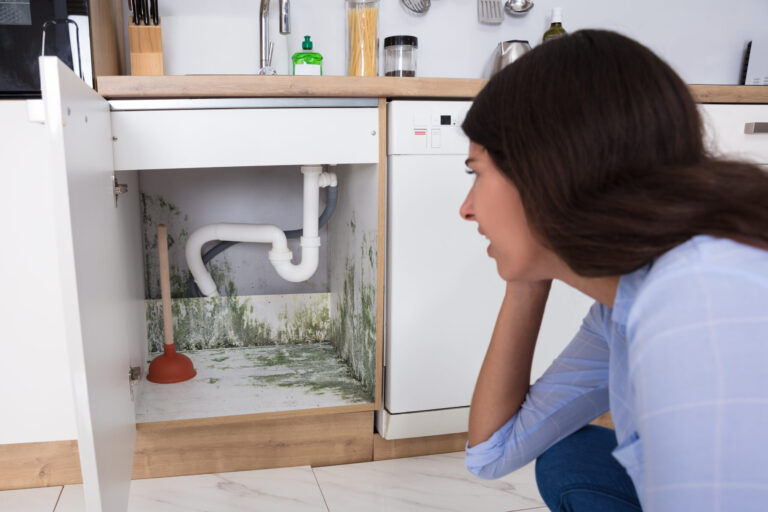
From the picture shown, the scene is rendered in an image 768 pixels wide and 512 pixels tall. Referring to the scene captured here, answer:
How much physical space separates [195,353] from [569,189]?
59.3 inches

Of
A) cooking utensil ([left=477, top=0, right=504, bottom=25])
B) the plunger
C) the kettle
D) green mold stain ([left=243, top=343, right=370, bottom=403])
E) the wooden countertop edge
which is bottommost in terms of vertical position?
green mold stain ([left=243, top=343, right=370, bottom=403])

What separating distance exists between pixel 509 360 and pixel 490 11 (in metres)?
1.36

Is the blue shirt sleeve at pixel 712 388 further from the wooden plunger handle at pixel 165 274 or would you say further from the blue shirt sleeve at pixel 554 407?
the wooden plunger handle at pixel 165 274

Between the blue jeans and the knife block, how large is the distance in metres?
1.26

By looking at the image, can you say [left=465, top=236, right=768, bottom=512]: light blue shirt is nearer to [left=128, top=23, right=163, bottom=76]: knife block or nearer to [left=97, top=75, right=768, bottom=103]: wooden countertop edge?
[left=97, top=75, right=768, bottom=103]: wooden countertop edge

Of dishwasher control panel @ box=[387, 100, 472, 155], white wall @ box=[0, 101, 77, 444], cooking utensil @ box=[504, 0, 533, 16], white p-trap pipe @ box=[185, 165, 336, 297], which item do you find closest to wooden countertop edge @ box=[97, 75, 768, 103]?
dishwasher control panel @ box=[387, 100, 472, 155]

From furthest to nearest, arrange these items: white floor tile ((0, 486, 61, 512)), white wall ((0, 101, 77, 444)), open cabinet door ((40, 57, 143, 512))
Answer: white floor tile ((0, 486, 61, 512)) < white wall ((0, 101, 77, 444)) < open cabinet door ((40, 57, 143, 512))

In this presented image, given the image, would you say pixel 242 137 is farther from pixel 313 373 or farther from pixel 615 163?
pixel 615 163

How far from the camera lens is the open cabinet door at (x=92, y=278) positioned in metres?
0.70

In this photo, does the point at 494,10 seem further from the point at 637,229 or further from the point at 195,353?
the point at 637,229

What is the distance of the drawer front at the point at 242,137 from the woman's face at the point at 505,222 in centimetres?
69

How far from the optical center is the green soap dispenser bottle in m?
1.54

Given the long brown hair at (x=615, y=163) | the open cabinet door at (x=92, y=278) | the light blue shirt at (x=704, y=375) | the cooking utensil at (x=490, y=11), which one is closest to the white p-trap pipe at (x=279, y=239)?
the open cabinet door at (x=92, y=278)

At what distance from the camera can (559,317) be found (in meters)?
1.45
